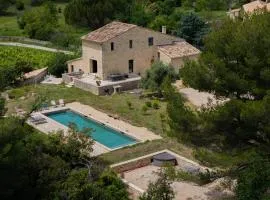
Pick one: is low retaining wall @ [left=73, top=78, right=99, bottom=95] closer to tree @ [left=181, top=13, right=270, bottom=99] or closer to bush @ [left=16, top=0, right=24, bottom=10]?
tree @ [left=181, top=13, right=270, bottom=99]

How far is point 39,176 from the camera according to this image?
1977 centimetres

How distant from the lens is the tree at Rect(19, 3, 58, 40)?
6022cm

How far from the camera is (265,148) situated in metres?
19.8

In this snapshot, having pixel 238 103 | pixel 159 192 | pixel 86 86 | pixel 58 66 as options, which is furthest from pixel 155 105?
pixel 159 192

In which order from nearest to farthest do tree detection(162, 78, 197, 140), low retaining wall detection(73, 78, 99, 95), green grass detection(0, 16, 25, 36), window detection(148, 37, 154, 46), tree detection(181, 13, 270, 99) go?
tree detection(181, 13, 270, 99), tree detection(162, 78, 197, 140), low retaining wall detection(73, 78, 99, 95), window detection(148, 37, 154, 46), green grass detection(0, 16, 25, 36)

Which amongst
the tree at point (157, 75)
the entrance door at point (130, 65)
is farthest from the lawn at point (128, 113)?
the entrance door at point (130, 65)

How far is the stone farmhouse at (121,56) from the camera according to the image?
39.7 m

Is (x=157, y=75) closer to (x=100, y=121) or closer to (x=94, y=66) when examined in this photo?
(x=94, y=66)

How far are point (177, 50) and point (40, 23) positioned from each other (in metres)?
25.4

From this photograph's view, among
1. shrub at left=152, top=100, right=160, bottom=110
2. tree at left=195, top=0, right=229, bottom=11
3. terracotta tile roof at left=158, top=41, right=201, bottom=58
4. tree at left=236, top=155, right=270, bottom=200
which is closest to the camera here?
tree at left=236, top=155, right=270, bottom=200

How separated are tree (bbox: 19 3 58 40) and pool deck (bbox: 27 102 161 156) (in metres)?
25.5

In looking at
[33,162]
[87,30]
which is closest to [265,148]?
[33,162]

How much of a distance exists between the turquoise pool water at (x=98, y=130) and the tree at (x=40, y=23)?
26767 millimetres

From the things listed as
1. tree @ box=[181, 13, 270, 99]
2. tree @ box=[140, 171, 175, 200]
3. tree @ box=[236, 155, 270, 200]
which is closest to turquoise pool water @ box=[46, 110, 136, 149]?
tree @ box=[181, 13, 270, 99]
